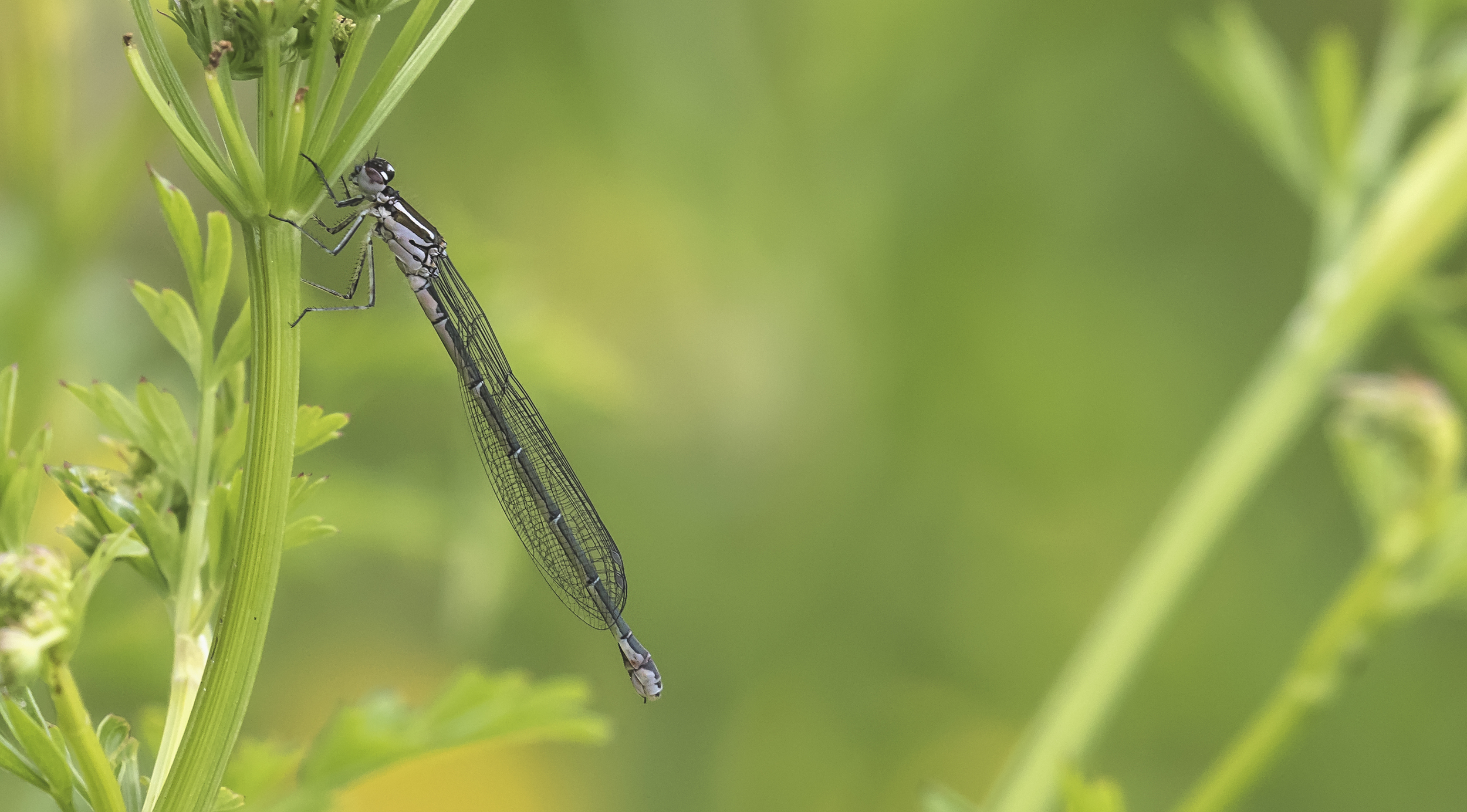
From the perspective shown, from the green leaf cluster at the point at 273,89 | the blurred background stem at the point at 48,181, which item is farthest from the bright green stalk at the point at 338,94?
the blurred background stem at the point at 48,181

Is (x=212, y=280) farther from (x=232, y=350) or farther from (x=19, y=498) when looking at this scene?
(x=19, y=498)

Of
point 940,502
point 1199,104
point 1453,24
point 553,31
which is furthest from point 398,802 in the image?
point 1453,24

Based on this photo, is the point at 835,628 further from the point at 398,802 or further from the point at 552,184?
the point at 552,184

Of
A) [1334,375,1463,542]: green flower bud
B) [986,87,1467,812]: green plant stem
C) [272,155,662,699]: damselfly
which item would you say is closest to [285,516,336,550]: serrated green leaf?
[272,155,662,699]: damselfly

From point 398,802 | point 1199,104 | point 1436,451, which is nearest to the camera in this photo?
point 1436,451

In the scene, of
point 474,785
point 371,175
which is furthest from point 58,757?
point 474,785

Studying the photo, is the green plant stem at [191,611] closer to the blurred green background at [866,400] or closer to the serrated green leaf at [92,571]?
the serrated green leaf at [92,571]

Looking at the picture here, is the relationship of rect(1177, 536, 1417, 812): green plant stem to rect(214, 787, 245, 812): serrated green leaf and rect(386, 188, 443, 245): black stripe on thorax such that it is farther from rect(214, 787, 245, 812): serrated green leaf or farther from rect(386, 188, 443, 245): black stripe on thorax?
rect(386, 188, 443, 245): black stripe on thorax
